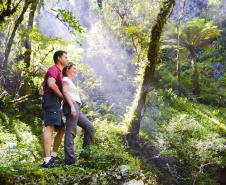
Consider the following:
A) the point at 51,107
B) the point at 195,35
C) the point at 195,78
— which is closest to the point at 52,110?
the point at 51,107

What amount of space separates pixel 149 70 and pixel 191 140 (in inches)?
85.6

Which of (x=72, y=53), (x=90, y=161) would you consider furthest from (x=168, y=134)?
(x=90, y=161)

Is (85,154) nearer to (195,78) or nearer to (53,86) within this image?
(53,86)

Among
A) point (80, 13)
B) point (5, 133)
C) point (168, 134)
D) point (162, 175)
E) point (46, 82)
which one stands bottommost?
point (162, 175)

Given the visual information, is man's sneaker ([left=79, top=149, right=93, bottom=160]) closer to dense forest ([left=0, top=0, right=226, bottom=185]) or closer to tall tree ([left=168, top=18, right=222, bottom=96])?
dense forest ([left=0, top=0, right=226, bottom=185])

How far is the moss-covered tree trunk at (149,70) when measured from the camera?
31.3 feet

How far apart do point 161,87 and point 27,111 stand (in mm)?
8989

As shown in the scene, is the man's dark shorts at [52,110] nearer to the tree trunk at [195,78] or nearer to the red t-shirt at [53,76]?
the red t-shirt at [53,76]

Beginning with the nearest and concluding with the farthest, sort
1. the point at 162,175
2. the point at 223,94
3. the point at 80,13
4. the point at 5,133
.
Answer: the point at 5,133, the point at 162,175, the point at 223,94, the point at 80,13

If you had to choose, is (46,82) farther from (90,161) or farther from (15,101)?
(15,101)

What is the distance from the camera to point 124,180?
174 inches

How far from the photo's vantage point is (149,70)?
1010 centimetres

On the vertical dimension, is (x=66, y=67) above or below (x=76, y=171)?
above

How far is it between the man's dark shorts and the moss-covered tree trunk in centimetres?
522
